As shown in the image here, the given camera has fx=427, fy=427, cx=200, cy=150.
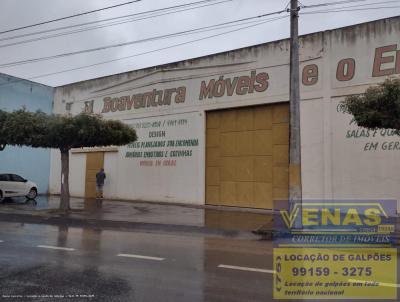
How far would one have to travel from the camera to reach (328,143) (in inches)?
619

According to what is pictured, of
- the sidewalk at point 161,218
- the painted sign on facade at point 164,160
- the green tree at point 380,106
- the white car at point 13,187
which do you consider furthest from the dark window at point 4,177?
the green tree at point 380,106

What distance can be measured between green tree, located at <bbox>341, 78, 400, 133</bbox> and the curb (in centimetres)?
425

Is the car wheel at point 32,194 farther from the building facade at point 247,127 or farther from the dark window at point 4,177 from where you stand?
the building facade at point 247,127

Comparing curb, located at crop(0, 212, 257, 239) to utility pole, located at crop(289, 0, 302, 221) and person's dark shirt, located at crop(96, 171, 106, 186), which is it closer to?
utility pole, located at crop(289, 0, 302, 221)

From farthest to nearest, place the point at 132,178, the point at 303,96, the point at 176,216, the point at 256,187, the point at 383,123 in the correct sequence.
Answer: the point at 132,178 < the point at 256,187 < the point at 303,96 < the point at 176,216 < the point at 383,123

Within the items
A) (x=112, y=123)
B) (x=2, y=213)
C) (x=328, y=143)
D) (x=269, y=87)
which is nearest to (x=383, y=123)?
(x=328, y=143)

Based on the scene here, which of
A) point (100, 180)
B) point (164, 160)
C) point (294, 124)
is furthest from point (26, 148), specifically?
point (294, 124)

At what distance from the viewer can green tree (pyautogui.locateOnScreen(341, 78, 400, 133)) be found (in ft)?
33.1

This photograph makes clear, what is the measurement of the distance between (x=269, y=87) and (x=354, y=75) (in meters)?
3.44

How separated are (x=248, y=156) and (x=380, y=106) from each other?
8.16 m

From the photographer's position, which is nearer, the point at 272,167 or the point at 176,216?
the point at 176,216

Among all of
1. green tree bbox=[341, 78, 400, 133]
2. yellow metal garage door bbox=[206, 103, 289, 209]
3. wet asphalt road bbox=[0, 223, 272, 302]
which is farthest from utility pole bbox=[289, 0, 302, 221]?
yellow metal garage door bbox=[206, 103, 289, 209]

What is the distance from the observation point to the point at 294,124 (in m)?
12.0

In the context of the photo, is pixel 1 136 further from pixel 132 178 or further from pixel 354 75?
pixel 354 75
